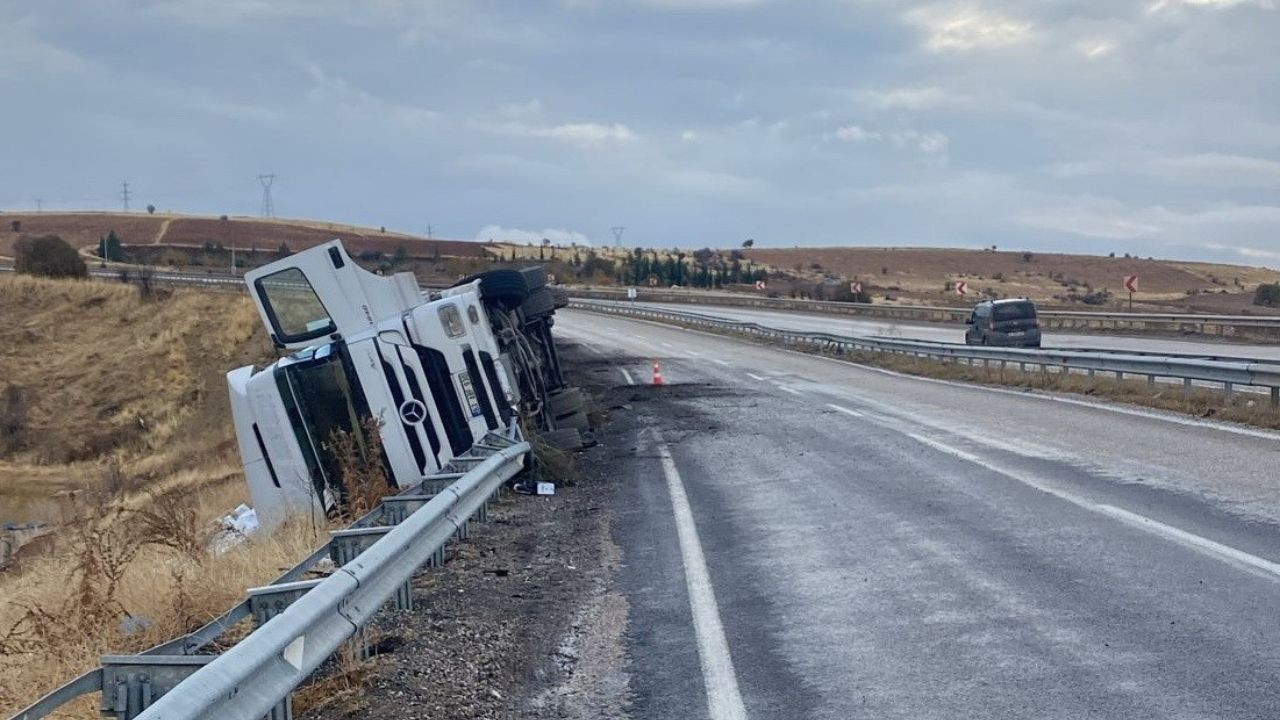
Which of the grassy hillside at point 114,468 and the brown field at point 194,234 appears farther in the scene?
the brown field at point 194,234

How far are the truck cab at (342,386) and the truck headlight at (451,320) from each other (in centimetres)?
1

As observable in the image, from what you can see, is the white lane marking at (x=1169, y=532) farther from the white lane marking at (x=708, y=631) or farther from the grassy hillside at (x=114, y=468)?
the grassy hillside at (x=114, y=468)

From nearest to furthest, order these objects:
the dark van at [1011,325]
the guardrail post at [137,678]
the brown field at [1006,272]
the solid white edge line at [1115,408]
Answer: the guardrail post at [137,678] < the solid white edge line at [1115,408] < the dark van at [1011,325] < the brown field at [1006,272]

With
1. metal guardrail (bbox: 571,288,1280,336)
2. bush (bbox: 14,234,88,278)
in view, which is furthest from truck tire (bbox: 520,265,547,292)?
bush (bbox: 14,234,88,278)

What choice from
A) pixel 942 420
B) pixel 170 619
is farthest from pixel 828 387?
pixel 170 619

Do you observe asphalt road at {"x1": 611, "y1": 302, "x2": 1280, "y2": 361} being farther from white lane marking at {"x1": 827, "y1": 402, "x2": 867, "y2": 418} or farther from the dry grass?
the dry grass

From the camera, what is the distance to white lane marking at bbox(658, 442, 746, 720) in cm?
604

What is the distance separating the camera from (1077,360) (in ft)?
79.0

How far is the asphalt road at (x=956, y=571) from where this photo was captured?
19.9 ft

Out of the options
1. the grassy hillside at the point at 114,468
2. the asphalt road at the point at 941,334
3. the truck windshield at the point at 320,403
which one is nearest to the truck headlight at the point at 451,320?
the truck windshield at the point at 320,403

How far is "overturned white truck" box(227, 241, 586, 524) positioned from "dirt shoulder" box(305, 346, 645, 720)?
1.63 meters

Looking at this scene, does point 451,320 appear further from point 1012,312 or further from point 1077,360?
point 1012,312

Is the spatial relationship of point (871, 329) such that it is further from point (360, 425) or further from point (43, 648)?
point (43, 648)

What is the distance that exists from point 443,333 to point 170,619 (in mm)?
5648
